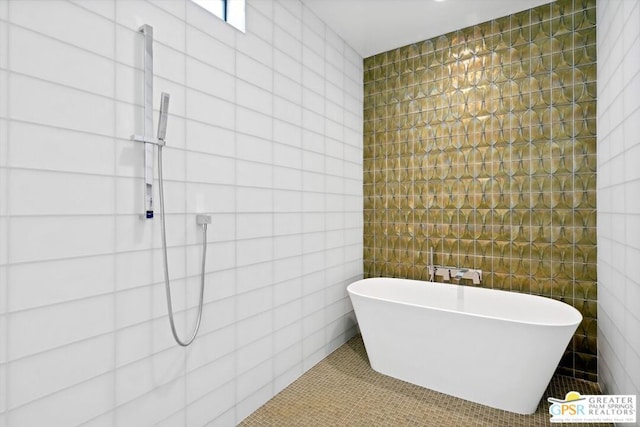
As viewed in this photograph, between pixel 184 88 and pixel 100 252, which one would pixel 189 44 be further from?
pixel 100 252

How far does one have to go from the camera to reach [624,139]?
1806 millimetres

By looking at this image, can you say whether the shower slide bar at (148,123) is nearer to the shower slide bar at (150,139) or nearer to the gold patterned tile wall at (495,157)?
the shower slide bar at (150,139)

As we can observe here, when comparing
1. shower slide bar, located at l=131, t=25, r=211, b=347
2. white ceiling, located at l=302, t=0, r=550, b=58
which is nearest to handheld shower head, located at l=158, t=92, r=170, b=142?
shower slide bar, located at l=131, t=25, r=211, b=347

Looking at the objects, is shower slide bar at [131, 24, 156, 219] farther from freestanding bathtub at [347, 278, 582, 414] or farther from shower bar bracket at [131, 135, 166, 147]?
freestanding bathtub at [347, 278, 582, 414]

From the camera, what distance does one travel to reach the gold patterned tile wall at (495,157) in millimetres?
2455

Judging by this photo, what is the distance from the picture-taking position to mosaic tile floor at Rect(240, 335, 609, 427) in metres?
1.99

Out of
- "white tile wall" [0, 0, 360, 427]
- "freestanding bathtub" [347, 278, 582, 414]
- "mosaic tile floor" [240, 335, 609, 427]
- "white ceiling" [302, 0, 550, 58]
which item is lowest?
"mosaic tile floor" [240, 335, 609, 427]

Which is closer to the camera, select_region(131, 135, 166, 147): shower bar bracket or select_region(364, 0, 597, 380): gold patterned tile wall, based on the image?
select_region(131, 135, 166, 147): shower bar bracket

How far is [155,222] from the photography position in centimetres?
158

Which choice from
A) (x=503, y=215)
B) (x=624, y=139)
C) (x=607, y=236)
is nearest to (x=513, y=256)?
(x=503, y=215)

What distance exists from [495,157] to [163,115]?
250 centimetres

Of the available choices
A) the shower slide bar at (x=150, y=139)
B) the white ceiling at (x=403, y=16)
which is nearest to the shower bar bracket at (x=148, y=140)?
the shower slide bar at (x=150, y=139)

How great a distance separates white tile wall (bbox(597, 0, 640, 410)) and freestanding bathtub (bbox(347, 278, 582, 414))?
248mm

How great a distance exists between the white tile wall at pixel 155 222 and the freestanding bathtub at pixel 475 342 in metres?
0.64
